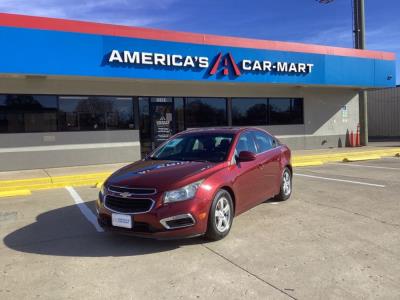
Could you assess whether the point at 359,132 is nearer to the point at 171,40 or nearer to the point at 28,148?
the point at 171,40

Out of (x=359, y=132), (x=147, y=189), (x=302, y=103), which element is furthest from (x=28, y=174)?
(x=359, y=132)

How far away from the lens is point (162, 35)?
584 inches

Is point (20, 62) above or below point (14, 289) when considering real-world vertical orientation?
above

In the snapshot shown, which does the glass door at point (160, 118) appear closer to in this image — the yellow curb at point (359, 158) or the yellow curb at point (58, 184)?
the yellow curb at point (58, 184)

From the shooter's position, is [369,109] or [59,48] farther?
[369,109]

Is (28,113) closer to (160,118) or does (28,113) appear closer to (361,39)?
(160,118)

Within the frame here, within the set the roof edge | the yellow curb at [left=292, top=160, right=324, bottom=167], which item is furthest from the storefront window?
the yellow curb at [left=292, top=160, right=324, bottom=167]

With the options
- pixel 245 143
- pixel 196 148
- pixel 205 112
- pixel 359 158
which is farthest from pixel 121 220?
pixel 359 158

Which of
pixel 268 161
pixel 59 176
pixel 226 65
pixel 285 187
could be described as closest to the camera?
pixel 268 161

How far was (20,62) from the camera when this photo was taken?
12367 millimetres

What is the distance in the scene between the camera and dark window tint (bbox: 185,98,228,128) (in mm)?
17172

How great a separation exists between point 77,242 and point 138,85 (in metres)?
10.6

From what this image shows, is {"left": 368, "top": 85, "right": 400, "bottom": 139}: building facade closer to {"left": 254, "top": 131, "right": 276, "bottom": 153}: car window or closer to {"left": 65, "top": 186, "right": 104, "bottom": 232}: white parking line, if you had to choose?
{"left": 254, "top": 131, "right": 276, "bottom": 153}: car window

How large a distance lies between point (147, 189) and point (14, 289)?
1.83m
